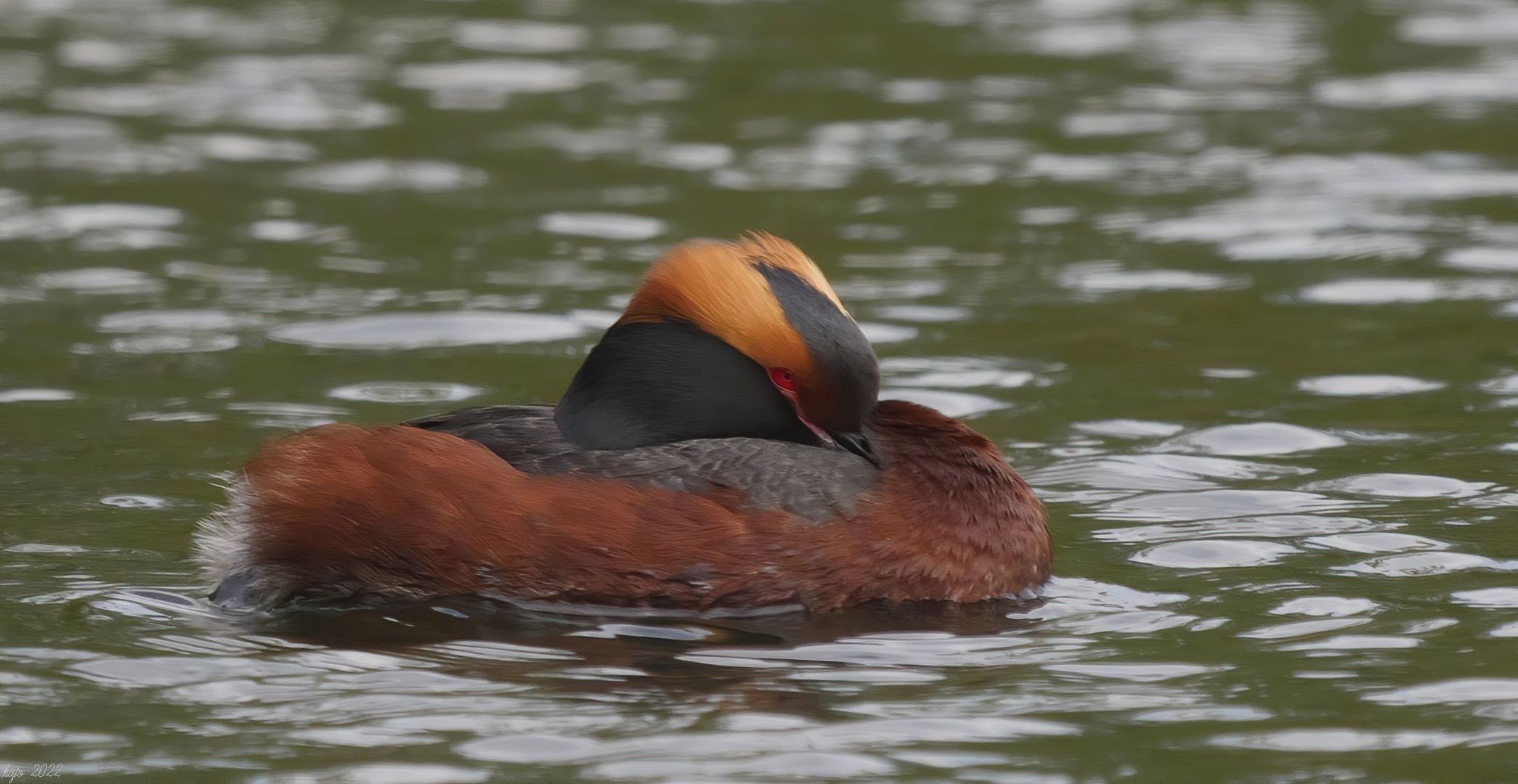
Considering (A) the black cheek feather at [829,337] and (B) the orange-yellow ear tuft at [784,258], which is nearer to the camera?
(A) the black cheek feather at [829,337]

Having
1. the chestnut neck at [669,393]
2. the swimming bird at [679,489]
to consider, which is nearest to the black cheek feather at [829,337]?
the swimming bird at [679,489]

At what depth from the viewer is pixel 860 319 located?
10.8 meters

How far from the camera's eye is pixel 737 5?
1770cm

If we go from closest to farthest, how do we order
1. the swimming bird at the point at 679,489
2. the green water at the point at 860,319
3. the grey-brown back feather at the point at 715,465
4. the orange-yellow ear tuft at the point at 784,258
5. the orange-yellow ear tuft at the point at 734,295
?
the green water at the point at 860,319 < the swimming bird at the point at 679,489 < the grey-brown back feather at the point at 715,465 < the orange-yellow ear tuft at the point at 734,295 < the orange-yellow ear tuft at the point at 784,258

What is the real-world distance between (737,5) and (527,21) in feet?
5.40

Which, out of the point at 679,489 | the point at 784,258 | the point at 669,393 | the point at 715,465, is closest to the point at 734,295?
the point at 784,258

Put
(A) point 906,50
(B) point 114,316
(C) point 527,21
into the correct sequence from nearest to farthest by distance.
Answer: (B) point 114,316 → (A) point 906,50 → (C) point 527,21

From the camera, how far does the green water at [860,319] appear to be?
5629mm

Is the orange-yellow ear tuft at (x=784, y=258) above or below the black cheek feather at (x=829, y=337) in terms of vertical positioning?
above

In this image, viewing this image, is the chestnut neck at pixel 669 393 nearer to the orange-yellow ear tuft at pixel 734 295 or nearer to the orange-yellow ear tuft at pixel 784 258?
the orange-yellow ear tuft at pixel 734 295

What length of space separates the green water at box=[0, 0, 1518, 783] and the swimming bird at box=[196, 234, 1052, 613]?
16 cm

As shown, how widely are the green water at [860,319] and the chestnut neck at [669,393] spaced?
2.32 feet

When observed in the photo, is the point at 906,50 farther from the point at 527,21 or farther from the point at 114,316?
the point at 114,316

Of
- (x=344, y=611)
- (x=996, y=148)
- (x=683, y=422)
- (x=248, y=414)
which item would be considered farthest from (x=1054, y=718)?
(x=996, y=148)
